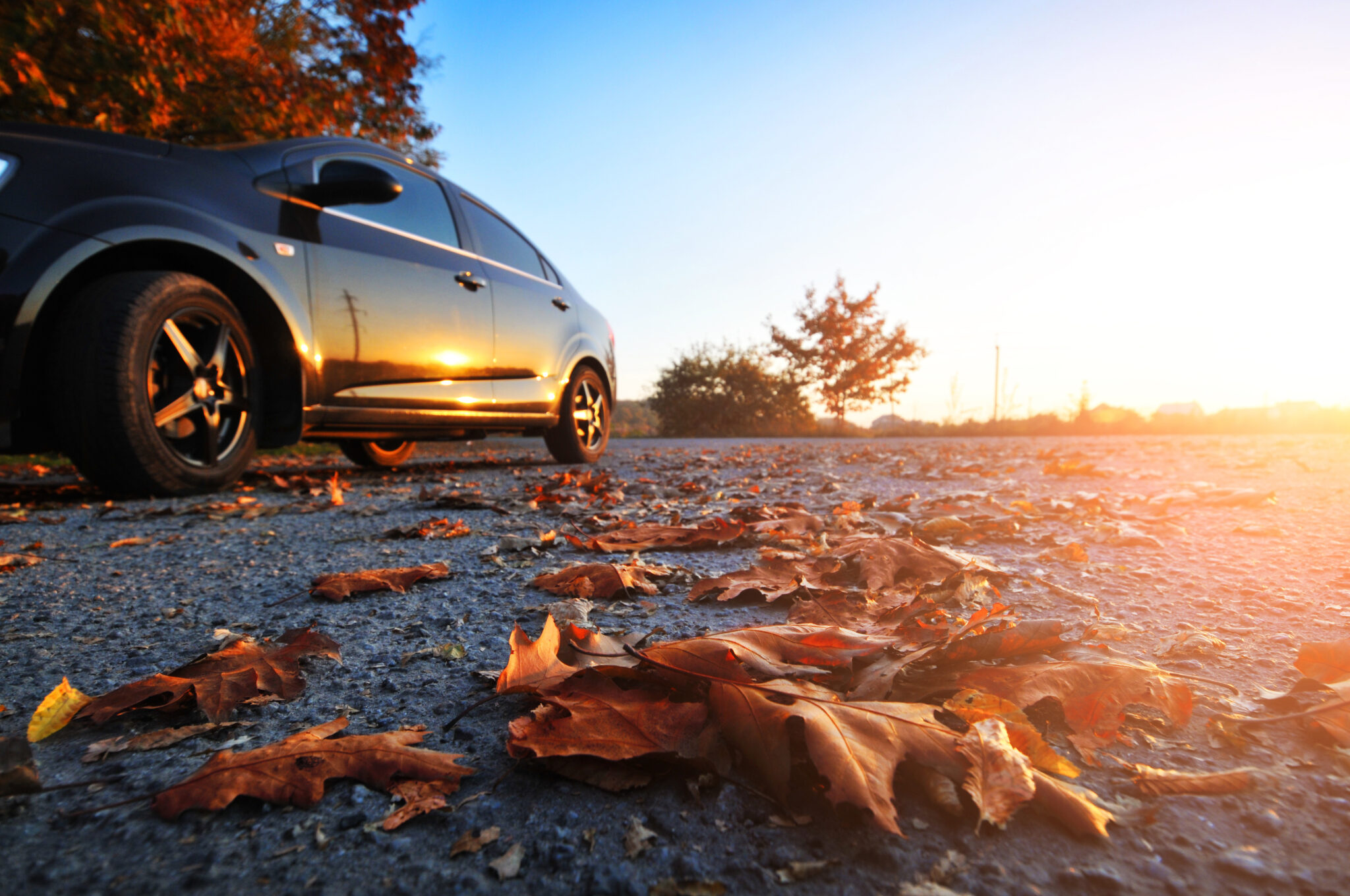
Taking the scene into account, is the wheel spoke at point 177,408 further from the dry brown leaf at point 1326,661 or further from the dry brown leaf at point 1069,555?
the dry brown leaf at point 1326,661

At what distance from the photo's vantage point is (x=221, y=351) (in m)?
3.30

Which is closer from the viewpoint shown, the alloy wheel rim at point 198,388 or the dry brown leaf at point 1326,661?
the dry brown leaf at point 1326,661

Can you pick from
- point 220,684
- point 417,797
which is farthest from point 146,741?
point 417,797

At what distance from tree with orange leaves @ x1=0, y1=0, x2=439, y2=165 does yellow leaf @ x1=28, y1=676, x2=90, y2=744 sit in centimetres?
587

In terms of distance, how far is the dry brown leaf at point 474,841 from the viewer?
0.74 meters

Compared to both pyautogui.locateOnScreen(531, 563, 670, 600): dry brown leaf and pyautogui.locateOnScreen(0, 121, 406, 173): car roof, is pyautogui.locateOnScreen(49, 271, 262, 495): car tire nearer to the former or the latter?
pyautogui.locateOnScreen(0, 121, 406, 173): car roof

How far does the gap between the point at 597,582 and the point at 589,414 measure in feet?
14.6

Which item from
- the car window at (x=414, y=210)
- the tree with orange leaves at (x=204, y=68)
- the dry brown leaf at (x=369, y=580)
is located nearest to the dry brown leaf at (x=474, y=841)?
the dry brown leaf at (x=369, y=580)

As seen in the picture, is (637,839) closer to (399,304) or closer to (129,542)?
(129,542)

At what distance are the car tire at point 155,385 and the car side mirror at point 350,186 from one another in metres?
0.72

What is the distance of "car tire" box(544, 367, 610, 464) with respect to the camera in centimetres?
573

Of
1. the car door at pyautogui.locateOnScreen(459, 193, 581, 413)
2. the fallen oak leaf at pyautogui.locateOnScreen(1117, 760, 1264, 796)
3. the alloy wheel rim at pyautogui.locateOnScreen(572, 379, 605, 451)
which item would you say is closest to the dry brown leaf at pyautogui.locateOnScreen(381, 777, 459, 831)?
the fallen oak leaf at pyautogui.locateOnScreen(1117, 760, 1264, 796)

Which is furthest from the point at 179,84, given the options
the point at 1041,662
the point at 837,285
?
the point at 837,285

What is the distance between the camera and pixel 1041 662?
44.1 inches
